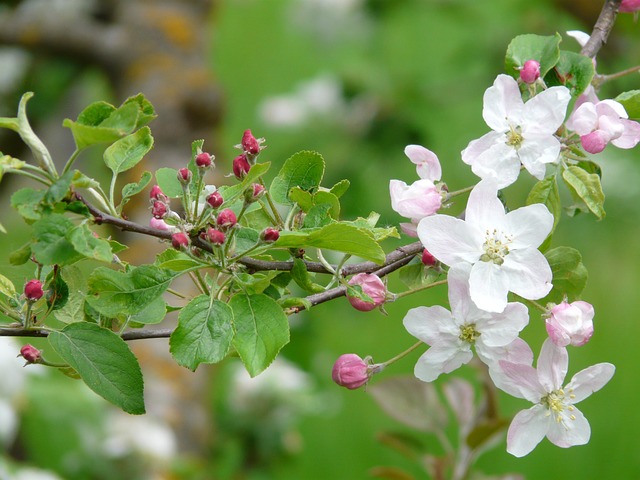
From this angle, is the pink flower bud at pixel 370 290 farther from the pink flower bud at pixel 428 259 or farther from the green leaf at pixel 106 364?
the green leaf at pixel 106 364

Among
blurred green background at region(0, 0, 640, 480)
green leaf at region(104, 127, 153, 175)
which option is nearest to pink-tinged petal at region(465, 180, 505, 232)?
green leaf at region(104, 127, 153, 175)

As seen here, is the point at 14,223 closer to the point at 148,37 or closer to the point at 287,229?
the point at 148,37

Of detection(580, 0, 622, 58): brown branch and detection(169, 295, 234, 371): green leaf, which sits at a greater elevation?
detection(580, 0, 622, 58): brown branch

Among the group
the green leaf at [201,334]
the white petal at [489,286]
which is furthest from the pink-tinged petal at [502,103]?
the green leaf at [201,334]

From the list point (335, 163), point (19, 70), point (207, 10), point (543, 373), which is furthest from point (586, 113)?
point (19, 70)

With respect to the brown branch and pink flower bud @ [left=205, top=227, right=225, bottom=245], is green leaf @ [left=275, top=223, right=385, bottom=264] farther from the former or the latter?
the brown branch

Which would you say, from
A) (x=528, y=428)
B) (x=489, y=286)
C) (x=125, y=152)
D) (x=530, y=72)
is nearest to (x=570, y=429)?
(x=528, y=428)

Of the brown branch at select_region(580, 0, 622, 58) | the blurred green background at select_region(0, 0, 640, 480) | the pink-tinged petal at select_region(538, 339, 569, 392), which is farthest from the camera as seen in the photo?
the blurred green background at select_region(0, 0, 640, 480)

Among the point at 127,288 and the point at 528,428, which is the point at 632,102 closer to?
the point at 528,428
